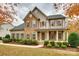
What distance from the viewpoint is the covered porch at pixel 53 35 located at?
354cm

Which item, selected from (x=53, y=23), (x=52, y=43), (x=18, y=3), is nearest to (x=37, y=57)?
(x=52, y=43)

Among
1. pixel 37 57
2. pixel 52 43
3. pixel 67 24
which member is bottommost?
pixel 37 57

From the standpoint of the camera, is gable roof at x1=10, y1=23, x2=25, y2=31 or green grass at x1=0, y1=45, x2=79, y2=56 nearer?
green grass at x1=0, y1=45, x2=79, y2=56

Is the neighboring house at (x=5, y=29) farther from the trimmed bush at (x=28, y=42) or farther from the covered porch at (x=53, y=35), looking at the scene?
the covered porch at (x=53, y=35)

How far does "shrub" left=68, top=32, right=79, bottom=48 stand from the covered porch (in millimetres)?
74

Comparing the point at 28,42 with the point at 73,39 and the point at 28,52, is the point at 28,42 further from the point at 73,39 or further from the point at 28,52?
the point at 73,39

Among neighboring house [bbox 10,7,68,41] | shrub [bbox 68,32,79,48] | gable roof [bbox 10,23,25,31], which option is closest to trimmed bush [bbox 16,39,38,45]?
neighboring house [bbox 10,7,68,41]

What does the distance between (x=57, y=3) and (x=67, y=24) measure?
0.37 meters

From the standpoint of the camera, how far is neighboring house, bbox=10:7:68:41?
140 inches

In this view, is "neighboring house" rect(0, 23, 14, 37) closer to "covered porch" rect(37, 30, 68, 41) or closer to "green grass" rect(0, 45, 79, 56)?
"green grass" rect(0, 45, 79, 56)

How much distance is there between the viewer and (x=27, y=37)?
364cm

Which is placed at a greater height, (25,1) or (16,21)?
(25,1)

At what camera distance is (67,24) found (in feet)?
11.7

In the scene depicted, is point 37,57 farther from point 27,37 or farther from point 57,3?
point 57,3
